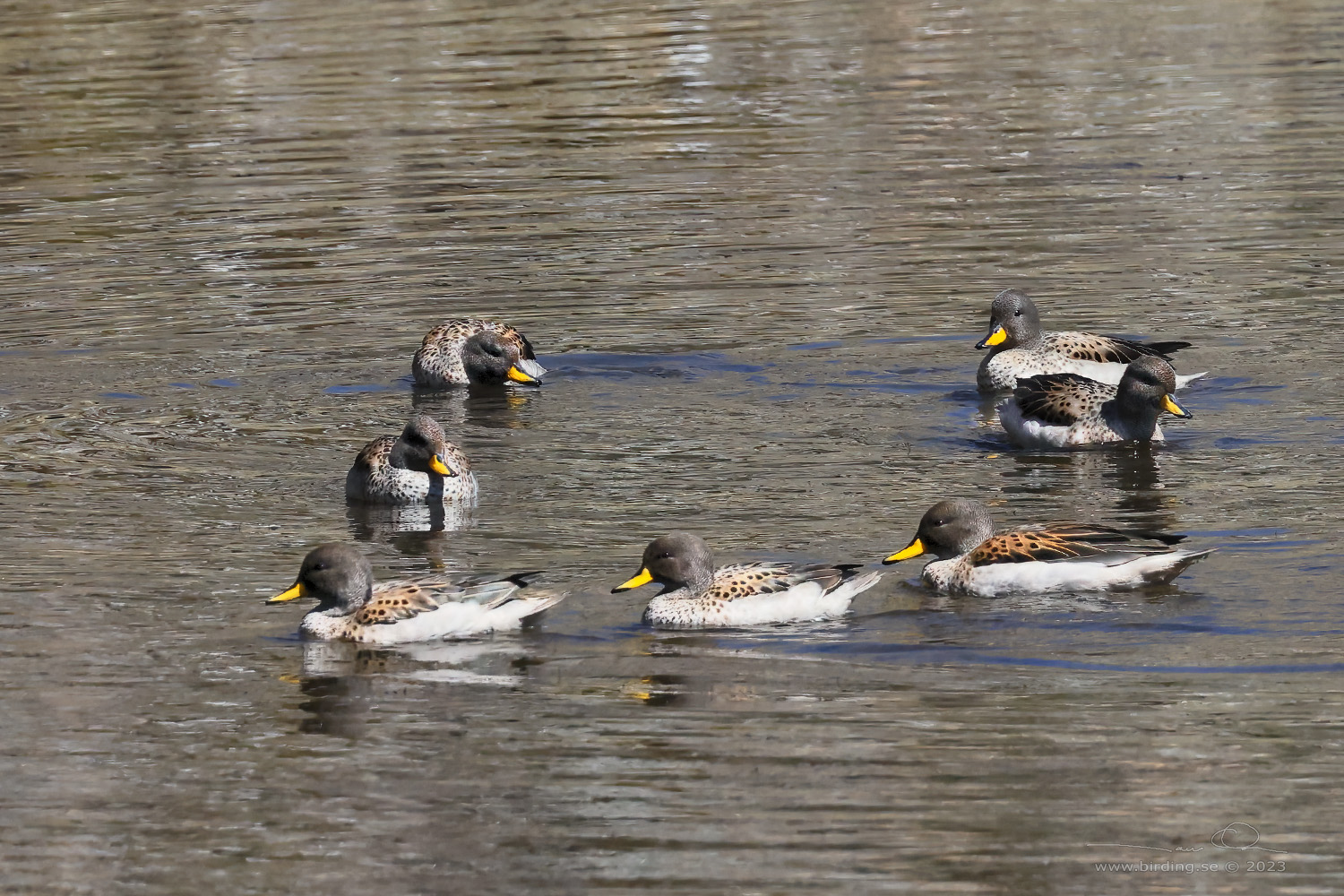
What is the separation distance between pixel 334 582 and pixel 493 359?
6.21 meters

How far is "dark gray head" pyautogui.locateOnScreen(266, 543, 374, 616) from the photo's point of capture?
10.5 metres

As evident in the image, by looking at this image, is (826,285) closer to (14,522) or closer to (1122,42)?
(14,522)

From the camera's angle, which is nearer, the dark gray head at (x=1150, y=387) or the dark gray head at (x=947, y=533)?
the dark gray head at (x=947, y=533)

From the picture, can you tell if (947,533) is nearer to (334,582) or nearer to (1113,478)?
(1113,478)

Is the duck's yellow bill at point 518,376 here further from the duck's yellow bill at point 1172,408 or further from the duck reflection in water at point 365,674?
the duck reflection in water at point 365,674

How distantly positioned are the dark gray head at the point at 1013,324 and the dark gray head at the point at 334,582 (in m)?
6.80

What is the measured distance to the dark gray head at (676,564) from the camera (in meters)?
10.5

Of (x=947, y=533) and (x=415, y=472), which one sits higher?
(x=947, y=533)

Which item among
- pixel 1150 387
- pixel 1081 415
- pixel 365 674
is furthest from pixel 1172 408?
pixel 365 674

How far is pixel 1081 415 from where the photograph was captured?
1427 cm

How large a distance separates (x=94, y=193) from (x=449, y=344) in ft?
32.2

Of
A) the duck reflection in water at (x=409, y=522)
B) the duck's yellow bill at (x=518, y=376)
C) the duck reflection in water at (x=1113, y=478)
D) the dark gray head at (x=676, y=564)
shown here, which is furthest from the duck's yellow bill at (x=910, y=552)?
the duck's yellow bill at (x=518, y=376)

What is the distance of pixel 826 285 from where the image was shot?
62.8 feet

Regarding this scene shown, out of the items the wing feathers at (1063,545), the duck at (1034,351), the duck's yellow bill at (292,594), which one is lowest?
the duck at (1034,351)
